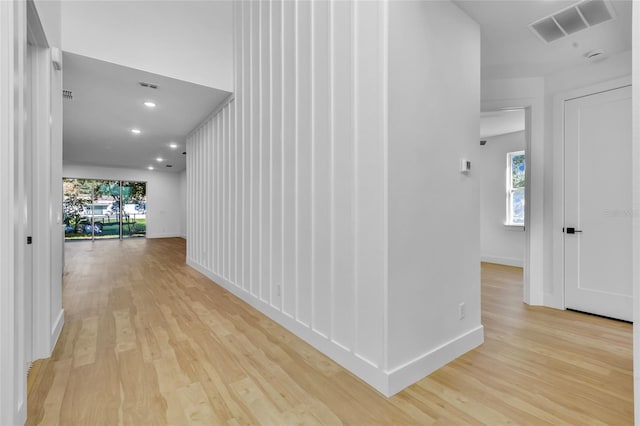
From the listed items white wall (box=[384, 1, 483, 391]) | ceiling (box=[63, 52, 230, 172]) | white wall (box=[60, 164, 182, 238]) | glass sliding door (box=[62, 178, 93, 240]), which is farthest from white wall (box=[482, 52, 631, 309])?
glass sliding door (box=[62, 178, 93, 240])

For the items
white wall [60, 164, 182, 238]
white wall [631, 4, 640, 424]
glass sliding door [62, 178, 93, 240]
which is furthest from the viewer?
white wall [60, 164, 182, 238]

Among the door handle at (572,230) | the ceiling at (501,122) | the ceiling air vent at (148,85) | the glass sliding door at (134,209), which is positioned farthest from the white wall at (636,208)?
the glass sliding door at (134,209)

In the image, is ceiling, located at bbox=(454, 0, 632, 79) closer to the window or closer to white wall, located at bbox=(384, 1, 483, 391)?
white wall, located at bbox=(384, 1, 483, 391)

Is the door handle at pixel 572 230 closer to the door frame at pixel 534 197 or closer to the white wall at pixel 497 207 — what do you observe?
the door frame at pixel 534 197

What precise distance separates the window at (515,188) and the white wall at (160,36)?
5.67m

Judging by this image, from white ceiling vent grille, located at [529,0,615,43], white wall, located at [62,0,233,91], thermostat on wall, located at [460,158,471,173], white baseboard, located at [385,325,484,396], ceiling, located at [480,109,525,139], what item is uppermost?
white wall, located at [62,0,233,91]

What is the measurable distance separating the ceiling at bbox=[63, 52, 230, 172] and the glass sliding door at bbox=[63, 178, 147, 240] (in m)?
3.06

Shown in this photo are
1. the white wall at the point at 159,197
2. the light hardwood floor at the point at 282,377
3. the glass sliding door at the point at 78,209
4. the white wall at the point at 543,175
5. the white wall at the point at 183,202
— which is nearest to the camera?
the light hardwood floor at the point at 282,377

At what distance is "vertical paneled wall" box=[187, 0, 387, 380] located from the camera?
1.95 m

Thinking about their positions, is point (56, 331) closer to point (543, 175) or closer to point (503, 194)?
point (543, 175)

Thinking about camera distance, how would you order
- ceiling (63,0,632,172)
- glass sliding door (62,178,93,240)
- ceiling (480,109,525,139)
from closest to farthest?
ceiling (63,0,632,172)
ceiling (480,109,525,139)
glass sliding door (62,178,93,240)

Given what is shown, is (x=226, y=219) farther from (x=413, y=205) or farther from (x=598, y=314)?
(x=598, y=314)

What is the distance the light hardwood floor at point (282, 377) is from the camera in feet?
5.42

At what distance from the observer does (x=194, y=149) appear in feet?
19.1
